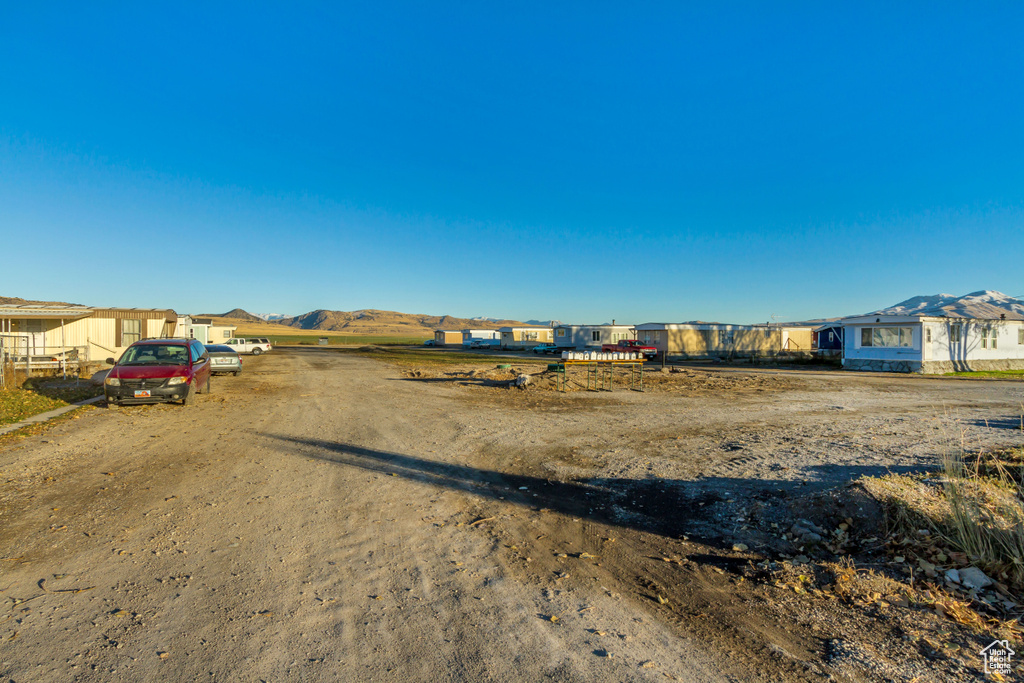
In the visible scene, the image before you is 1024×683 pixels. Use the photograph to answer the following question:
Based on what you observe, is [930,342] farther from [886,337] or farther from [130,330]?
[130,330]

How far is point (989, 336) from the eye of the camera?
2939cm

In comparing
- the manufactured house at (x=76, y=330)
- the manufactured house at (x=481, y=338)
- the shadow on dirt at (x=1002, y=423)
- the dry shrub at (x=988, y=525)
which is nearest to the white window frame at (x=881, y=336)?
the shadow on dirt at (x=1002, y=423)

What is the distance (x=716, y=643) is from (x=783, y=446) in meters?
6.56

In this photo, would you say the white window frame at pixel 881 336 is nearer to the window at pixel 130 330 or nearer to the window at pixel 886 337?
the window at pixel 886 337

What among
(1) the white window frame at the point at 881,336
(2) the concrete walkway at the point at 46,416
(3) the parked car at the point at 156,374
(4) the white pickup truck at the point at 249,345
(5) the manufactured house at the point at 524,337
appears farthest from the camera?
(5) the manufactured house at the point at 524,337

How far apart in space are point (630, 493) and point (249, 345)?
43.3m

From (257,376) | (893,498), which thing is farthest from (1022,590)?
(257,376)

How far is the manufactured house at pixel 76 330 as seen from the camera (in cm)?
2103

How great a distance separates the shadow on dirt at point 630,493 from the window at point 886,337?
25271 mm

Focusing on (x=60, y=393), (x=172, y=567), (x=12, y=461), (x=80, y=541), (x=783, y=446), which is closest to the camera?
(x=172, y=567)

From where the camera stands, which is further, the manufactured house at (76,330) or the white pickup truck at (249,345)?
A: the white pickup truck at (249,345)

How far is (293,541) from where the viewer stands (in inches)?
187

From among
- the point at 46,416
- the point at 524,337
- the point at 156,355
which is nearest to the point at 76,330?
the point at 156,355

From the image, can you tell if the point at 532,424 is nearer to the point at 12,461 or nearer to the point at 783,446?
the point at 783,446
